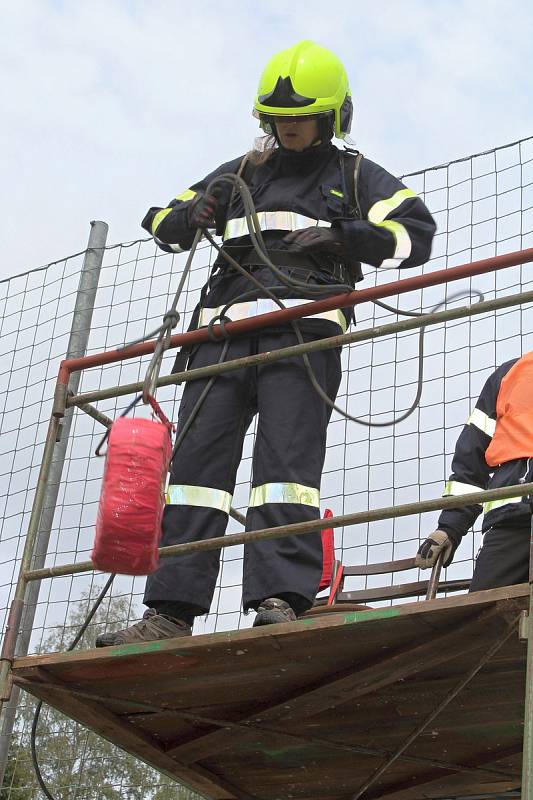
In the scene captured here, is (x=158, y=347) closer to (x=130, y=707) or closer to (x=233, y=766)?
(x=130, y=707)

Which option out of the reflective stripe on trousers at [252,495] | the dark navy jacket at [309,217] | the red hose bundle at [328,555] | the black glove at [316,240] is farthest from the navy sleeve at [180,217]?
the red hose bundle at [328,555]

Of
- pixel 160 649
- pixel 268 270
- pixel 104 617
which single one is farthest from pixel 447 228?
pixel 160 649

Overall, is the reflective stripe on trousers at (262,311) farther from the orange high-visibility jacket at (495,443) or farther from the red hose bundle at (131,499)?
the red hose bundle at (131,499)

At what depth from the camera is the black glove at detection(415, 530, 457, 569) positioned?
19.2ft

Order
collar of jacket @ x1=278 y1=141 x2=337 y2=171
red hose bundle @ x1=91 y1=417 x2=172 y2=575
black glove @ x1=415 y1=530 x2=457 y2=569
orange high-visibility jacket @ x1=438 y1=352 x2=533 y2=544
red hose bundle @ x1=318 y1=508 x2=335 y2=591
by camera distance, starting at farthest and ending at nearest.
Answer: red hose bundle @ x1=318 y1=508 x2=335 y2=591, black glove @ x1=415 y1=530 x2=457 y2=569, orange high-visibility jacket @ x1=438 y1=352 x2=533 y2=544, collar of jacket @ x1=278 y1=141 x2=337 y2=171, red hose bundle @ x1=91 y1=417 x2=172 y2=575

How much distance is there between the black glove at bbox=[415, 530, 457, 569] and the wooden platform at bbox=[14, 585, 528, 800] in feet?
2.18

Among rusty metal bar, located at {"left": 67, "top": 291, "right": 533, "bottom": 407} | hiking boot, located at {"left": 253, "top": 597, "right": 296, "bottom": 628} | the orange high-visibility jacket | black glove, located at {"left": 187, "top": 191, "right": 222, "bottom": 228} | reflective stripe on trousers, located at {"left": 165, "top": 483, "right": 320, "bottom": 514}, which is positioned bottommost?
hiking boot, located at {"left": 253, "top": 597, "right": 296, "bottom": 628}

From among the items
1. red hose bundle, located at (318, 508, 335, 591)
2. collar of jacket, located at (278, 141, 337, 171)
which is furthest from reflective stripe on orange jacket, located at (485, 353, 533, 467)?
red hose bundle, located at (318, 508, 335, 591)

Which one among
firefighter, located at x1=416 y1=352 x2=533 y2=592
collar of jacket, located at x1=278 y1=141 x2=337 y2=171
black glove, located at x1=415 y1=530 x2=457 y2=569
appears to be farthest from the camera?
black glove, located at x1=415 y1=530 x2=457 y2=569

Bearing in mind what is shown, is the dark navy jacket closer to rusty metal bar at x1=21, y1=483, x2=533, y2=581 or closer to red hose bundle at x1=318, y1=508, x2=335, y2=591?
rusty metal bar at x1=21, y1=483, x2=533, y2=581

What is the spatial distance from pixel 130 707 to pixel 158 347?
1584mm

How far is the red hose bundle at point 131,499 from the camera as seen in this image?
4.31 metres

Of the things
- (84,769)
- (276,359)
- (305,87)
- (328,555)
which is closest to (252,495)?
(276,359)

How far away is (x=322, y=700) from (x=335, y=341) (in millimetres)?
1334
